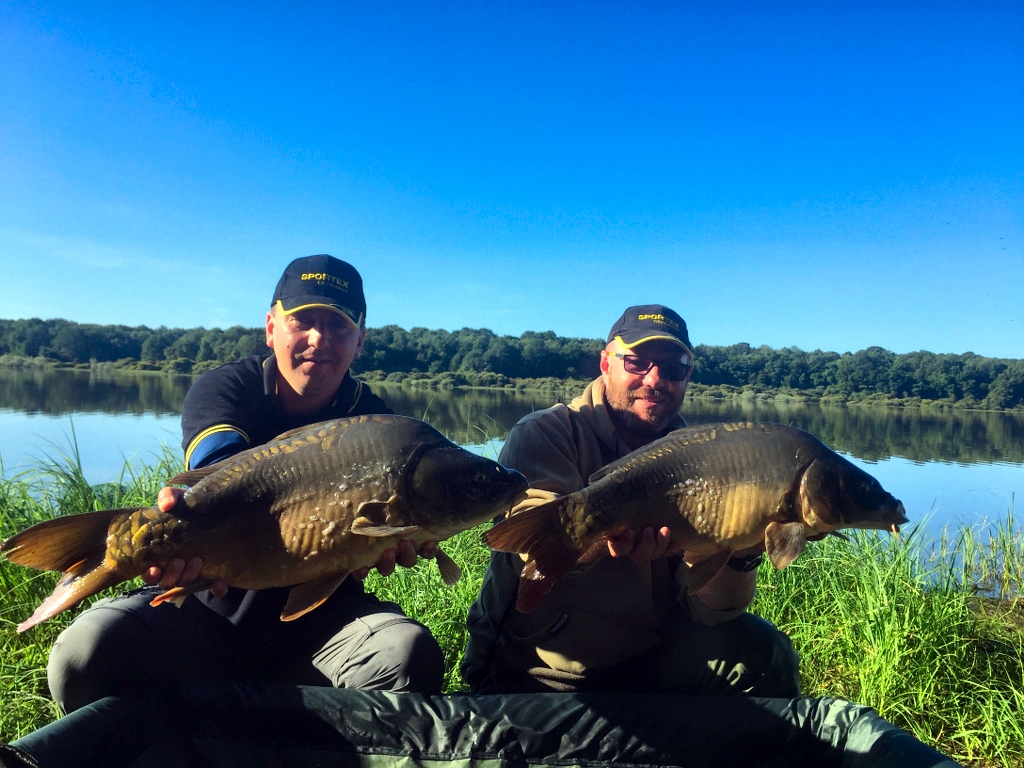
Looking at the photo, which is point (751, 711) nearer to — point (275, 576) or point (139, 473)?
point (275, 576)

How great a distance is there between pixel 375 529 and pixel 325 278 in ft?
3.10

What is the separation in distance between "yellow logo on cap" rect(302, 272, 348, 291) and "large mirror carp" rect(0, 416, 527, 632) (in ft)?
2.17

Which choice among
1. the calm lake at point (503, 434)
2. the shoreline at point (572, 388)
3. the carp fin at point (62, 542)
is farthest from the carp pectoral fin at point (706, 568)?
the shoreline at point (572, 388)

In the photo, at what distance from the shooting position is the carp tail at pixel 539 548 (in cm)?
153

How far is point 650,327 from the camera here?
2219 mm

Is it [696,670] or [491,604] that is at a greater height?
[491,604]

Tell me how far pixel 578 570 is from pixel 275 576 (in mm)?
789

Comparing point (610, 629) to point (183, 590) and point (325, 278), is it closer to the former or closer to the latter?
point (183, 590)

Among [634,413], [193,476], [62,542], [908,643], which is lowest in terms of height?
[908,643]

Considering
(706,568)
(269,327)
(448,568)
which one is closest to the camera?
(448,568)

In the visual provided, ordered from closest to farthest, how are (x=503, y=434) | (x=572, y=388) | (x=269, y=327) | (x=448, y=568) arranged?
(x=448, y=568) → (x=269, y=327) → (x=503, y=434) → (x=572, y=388)

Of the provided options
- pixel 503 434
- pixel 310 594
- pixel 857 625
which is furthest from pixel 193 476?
pixel 503 434

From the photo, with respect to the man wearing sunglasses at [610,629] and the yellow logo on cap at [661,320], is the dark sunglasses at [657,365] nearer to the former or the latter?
the yellow logo on cap at [661,320]

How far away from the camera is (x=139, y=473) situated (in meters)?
4.29
